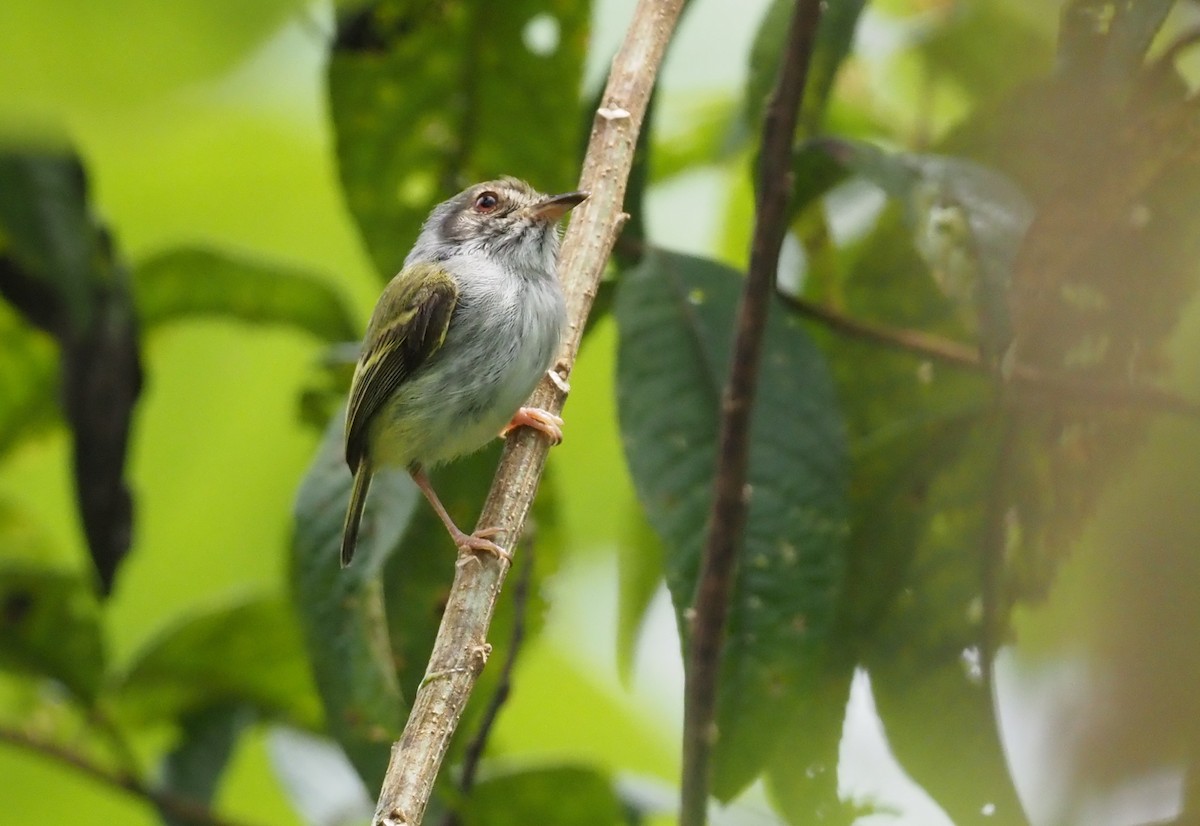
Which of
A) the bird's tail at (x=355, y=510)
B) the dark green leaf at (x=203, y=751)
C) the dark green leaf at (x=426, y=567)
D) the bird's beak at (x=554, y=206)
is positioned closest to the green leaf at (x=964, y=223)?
the bird's beak at (x=554, y=206)

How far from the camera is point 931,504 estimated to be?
9.63 ft

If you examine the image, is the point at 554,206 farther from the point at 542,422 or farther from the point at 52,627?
the point at 52,627

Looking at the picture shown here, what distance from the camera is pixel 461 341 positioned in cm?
331

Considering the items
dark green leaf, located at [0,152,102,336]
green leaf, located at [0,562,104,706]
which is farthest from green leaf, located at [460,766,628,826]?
dark green leaf, located at [0,152,102,336]

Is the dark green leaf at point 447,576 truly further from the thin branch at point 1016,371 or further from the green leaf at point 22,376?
the green leaf at point 22,376

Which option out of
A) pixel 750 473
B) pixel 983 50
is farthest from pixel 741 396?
pixel 983 50

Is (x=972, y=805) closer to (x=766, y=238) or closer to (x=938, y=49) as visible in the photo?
(x=766, y=238)

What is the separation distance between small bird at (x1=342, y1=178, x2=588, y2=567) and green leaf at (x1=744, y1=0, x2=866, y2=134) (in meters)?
0.48

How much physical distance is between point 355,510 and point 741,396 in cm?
115

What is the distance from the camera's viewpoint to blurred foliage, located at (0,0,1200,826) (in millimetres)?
2467

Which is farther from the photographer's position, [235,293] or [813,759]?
[235,293]

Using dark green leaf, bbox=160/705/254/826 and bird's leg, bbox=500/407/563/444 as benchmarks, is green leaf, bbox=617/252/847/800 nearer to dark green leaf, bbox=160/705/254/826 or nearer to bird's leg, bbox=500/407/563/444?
bird's leg, bbox=500/407/563/444

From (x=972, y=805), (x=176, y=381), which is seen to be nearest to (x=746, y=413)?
(x=972, y=805)

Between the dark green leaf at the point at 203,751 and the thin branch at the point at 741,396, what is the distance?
1.78 metres
